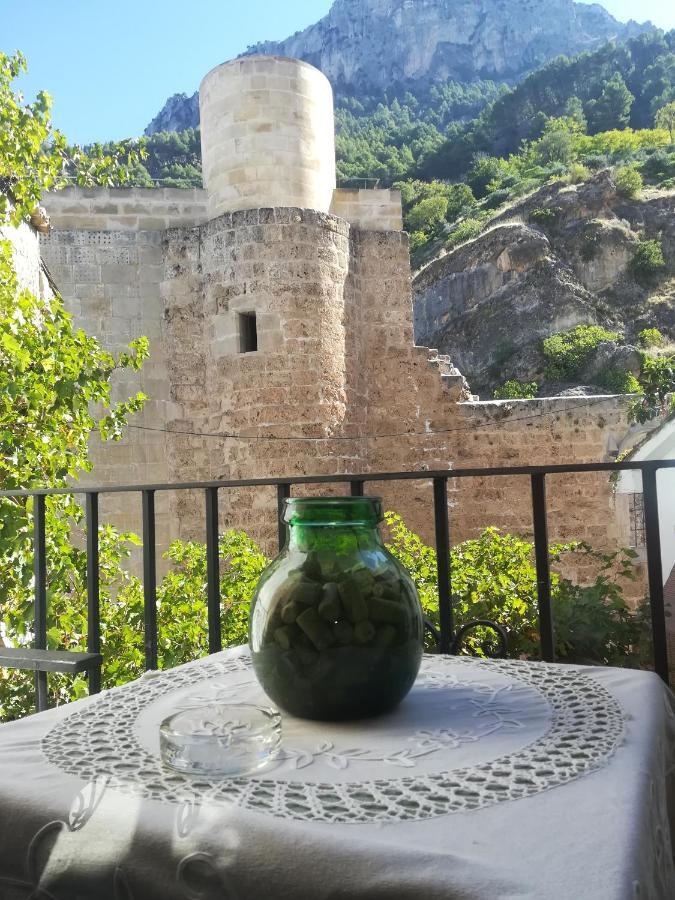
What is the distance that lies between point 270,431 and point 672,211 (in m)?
27.8

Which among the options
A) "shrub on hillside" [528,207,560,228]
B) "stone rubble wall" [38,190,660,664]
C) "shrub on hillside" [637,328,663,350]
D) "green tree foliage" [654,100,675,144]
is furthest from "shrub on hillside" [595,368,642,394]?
"green tree foliage" [654,100,675,144]

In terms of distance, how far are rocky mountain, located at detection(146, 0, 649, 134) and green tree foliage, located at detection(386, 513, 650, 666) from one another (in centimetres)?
7651

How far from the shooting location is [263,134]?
7832mm

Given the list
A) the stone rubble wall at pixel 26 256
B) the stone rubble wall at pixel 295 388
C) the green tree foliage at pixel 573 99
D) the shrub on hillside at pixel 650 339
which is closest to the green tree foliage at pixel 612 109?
the green tree foliage at pixel 573 99

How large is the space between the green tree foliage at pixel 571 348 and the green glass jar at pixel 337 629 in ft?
90.9

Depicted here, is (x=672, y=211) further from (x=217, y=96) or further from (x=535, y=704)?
(x=535, y=704)

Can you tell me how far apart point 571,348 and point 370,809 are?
28.4 meters

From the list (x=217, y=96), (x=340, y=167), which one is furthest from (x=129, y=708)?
(x=340, y=167)

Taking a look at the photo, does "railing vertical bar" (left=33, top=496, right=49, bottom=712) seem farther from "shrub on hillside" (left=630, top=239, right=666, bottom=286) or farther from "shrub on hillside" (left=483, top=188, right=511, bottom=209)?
"shrub on hillside" (left=483, top=188, right=511, bottom=209)

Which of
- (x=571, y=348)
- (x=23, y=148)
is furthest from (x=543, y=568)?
(x=571, y=348)

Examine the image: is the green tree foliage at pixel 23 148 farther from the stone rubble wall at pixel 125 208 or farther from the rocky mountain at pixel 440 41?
the rocky mountain at pixel 440 41

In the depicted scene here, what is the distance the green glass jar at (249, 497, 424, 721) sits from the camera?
80cm

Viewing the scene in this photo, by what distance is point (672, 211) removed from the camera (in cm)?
3045

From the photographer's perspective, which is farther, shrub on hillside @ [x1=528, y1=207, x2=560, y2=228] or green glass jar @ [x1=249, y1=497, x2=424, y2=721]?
shrub on hillside @ [x1=528, y1=207, x2=560, y2=228]
